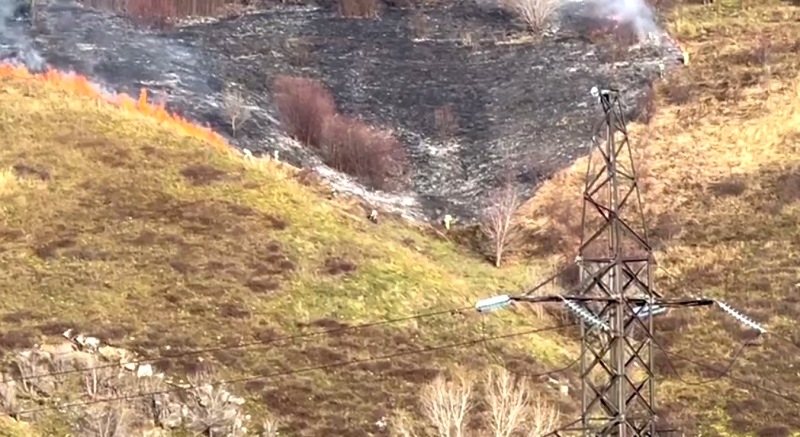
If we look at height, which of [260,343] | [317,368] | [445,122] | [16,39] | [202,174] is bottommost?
[317,368]

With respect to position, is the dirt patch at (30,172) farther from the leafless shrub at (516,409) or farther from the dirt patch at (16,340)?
the leafless shrub at (516,409)

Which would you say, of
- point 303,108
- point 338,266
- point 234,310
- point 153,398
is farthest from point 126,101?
point 153,398

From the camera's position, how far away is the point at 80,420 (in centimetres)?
3128

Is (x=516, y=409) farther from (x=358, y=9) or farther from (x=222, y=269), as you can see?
(x=358, y=9)

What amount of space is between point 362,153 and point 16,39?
2183 centimetres

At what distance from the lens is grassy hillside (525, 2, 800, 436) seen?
129 feet

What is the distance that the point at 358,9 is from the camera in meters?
78.2

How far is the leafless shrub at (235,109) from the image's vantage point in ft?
195

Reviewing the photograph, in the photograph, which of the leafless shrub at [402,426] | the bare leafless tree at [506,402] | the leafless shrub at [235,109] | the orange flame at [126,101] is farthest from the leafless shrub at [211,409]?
the leafless shrub at [235,109]

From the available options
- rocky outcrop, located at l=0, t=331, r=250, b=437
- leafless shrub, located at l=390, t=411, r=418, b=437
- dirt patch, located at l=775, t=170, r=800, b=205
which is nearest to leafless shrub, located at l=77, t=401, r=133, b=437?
rocky outcrop, located at l=0, t=331, r=250, b=437

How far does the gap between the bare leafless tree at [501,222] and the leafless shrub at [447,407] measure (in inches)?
672

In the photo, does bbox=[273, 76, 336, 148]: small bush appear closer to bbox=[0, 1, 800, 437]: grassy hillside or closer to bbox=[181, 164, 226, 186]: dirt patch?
bbox=[0, 1, 800, 437]: grassy hillside

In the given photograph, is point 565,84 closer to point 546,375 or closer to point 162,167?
point 162,167

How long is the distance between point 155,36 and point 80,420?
139 ft
